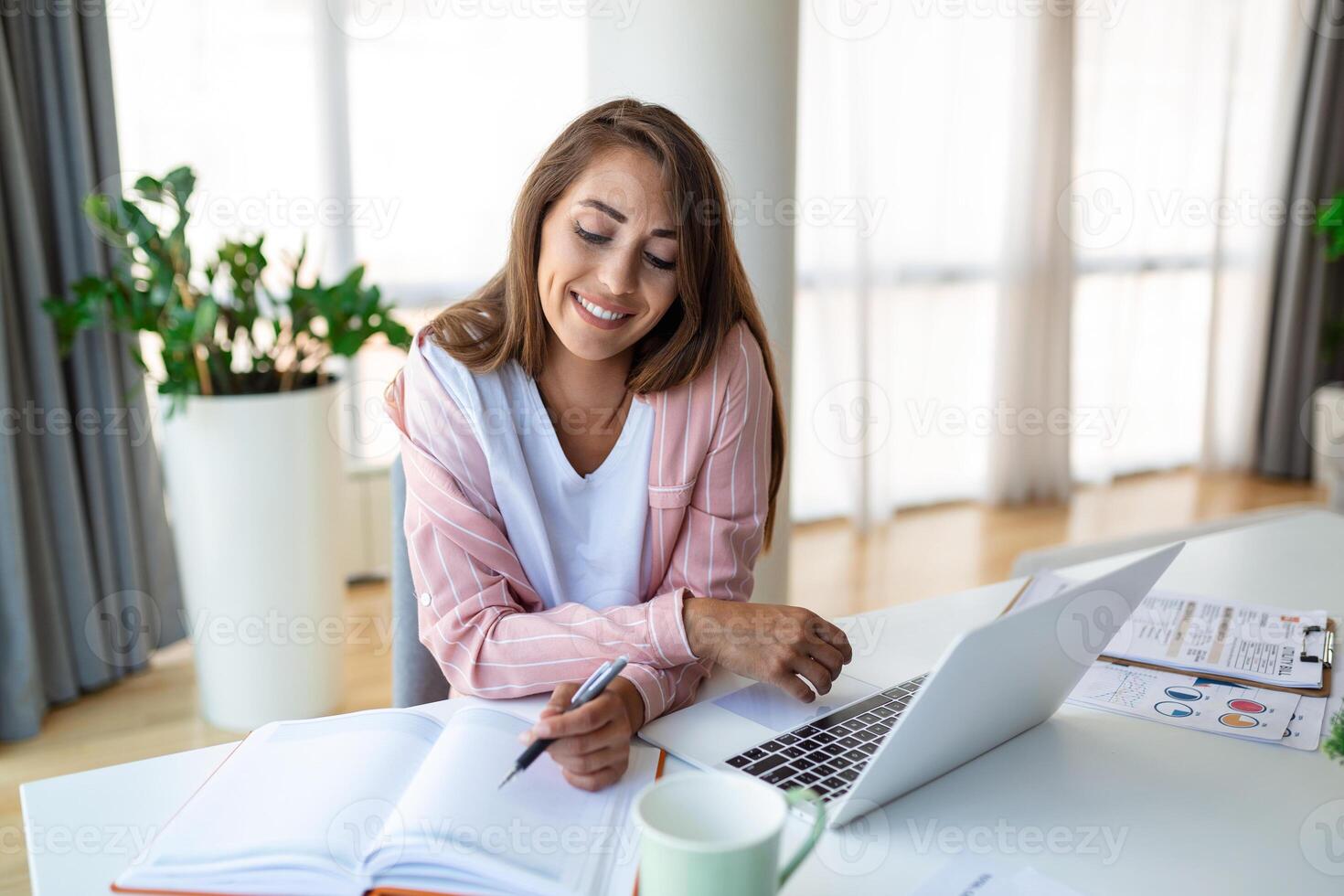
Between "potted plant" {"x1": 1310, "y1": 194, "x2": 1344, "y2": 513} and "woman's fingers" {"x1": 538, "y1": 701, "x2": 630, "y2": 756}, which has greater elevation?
"woman's fingers" {"x1": 538, "y1": 701, "x2": 630, "y2": 756}

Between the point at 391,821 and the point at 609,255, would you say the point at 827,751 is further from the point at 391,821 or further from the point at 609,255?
the point at 609,255

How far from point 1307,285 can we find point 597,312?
4.43 meters

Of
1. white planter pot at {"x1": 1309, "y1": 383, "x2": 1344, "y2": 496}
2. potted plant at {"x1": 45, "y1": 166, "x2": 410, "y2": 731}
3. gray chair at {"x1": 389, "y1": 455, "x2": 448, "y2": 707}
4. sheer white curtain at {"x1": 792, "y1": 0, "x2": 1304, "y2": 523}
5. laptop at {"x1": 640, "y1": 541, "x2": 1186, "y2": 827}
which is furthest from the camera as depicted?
white planter pot at {"x1": 1309, "y1": 383, "x2": 1344, "y2": 496}

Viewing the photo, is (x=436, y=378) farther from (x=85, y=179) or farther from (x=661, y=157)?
(x=85, y=179)

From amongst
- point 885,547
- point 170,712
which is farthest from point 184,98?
point 885,547


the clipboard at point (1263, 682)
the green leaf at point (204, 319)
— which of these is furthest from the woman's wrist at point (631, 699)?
the green leaf at point (204, 319)

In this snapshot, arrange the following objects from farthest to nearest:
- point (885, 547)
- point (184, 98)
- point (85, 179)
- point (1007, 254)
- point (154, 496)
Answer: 1. point (1007, 254)
2. point (885, 547)
3. point (184, 98)
4. point (154, 496)
5. point (85, 179)

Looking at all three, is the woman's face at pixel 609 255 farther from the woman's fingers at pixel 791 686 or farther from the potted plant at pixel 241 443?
the potted plant at pixel 241 443

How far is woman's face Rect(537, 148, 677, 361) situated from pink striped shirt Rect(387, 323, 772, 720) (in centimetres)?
Result: 12

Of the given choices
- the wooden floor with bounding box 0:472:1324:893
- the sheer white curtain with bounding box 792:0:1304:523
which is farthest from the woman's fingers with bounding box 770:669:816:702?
the sheer white curtain with bounding box 792:0:1304:523

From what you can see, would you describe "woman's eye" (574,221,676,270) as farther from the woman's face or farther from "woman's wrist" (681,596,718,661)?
"woman's wrist" (681,596,718,661)

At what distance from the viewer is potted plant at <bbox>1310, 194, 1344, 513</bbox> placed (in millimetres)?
3635

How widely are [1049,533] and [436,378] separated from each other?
304 cm

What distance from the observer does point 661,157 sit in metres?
1.13
